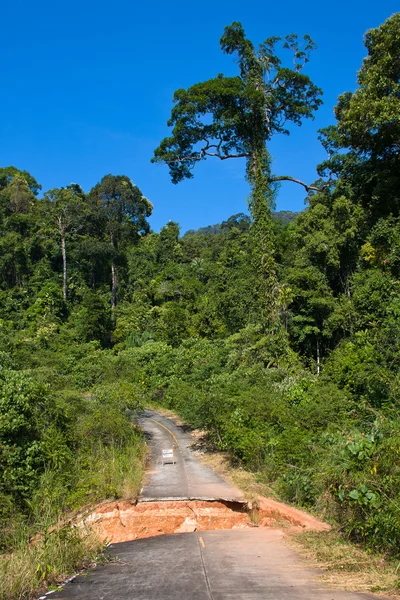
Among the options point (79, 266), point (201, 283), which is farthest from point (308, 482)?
point (79, 266)

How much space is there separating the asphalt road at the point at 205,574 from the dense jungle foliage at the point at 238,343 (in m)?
1.07

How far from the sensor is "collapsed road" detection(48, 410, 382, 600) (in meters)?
4.56

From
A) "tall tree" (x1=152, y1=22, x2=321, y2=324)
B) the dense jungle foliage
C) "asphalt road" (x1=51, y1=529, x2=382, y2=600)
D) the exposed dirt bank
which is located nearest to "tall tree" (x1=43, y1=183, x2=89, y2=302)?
the dense jungle foliage

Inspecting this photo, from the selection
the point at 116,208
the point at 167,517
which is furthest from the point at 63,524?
the point at 116,208

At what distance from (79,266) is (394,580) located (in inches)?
1591

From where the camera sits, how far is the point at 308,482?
8141 millimetres

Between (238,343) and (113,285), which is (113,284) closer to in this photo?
(113,285)

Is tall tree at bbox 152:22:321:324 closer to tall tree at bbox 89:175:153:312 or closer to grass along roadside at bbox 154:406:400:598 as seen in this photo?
grass along roadside at bbox 154:406:400:598

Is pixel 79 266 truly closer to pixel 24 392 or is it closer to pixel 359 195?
pixel 359 195

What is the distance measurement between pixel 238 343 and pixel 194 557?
1517 cm

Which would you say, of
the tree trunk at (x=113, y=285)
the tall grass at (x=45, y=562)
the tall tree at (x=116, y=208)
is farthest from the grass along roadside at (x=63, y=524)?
the tall tree at (x=116, y=208)

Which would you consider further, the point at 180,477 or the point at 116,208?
the point at 116,208

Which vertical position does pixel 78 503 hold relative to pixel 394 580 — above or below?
below

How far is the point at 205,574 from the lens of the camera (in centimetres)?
520
